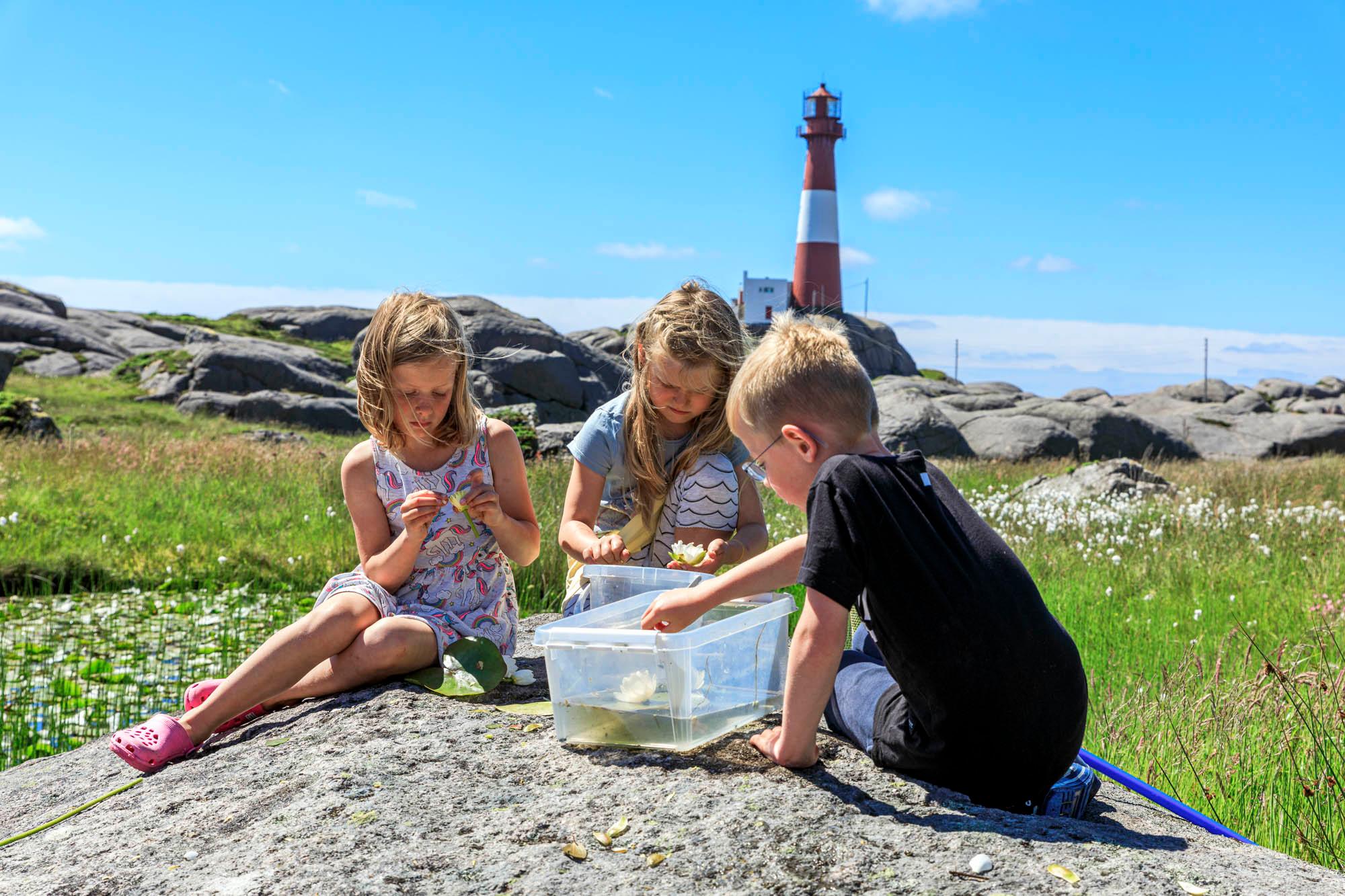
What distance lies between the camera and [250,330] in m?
49.0

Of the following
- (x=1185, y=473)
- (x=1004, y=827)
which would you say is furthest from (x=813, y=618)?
(x=1185, y=473)

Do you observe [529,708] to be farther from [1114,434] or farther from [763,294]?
[763,294]

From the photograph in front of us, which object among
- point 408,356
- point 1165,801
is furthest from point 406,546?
point 1165,801

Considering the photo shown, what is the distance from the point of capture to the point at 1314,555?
7.43 m

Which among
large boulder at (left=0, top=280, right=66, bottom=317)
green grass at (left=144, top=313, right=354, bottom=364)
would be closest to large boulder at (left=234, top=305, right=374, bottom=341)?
green grass at (left=144, top=313, right=354, bottom=364)

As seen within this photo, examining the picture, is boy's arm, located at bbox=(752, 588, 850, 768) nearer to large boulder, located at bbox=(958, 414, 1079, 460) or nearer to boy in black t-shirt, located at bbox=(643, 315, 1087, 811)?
boy in black t-shirt, located at bbox=(643, 315, 1087, 811)

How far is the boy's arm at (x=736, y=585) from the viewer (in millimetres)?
2779

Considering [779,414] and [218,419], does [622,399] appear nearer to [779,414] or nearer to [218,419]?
[779,414]

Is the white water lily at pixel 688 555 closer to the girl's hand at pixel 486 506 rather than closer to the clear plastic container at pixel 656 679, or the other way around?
the clear plastic container at pixel 656 679

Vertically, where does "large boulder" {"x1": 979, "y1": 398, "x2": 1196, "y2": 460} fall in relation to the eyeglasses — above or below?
below

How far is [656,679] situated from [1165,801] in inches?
58.9

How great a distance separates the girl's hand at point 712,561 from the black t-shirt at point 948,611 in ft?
3.57

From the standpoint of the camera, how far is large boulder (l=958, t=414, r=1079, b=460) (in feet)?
66.6

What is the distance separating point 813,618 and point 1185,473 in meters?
13.7
